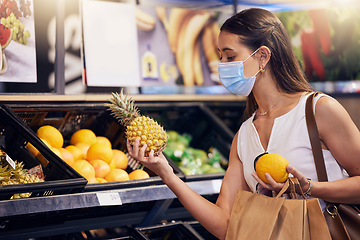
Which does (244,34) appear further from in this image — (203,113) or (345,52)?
(345,52)

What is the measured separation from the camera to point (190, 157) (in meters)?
3.54

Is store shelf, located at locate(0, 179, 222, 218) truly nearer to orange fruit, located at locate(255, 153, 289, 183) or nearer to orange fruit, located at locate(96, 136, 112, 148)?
orange fruit, located at locate(96, 136, 112, 148)

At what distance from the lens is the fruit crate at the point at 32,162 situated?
89.6 inches

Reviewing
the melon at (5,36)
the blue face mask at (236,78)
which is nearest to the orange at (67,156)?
the melon at (5,36)

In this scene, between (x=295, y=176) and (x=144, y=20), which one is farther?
(x=144, y=20)

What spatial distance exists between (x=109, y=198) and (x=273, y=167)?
1.18 metres

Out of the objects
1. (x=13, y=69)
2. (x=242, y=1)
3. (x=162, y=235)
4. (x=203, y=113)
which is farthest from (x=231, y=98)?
(x=13, y=69)

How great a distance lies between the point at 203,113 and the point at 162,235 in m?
1.24

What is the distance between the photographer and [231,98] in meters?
4.11

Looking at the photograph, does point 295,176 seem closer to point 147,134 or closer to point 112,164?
point 147,134

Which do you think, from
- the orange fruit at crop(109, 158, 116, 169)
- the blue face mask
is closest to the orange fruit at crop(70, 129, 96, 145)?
the orange fruit at crop(109, 158, 116, 169)

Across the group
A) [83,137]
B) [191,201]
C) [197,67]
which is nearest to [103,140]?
[83,137]

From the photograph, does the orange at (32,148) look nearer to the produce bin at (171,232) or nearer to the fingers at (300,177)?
the produce bin at (171,232)

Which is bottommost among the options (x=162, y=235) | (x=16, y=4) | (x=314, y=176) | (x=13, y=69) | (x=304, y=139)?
(x=162, y=235)
